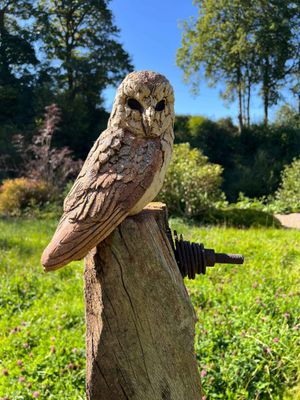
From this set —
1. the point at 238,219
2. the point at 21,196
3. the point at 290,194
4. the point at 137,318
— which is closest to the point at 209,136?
the point at 290,194

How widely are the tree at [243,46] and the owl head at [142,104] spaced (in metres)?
16.5

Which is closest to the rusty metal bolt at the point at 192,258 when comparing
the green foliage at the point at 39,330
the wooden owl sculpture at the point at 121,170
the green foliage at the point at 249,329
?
the wooden owl sculpture at the point at 121,170

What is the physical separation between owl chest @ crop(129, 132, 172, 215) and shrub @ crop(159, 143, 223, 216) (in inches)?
263

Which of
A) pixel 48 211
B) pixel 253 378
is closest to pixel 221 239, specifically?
pixel 253 378

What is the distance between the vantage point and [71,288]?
12.7ft

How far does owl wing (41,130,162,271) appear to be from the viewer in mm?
1071

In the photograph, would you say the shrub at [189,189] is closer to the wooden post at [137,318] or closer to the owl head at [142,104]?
the owl head at [142,104]

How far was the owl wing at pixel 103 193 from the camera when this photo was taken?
107 centimetres

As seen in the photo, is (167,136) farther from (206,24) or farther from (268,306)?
(206,24)

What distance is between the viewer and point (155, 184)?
49.7 inches

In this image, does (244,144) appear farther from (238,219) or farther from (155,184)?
(155,184)

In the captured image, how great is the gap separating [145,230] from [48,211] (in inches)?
312

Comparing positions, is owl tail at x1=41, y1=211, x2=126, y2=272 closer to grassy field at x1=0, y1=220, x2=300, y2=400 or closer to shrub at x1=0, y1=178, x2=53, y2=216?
grassy field at x1=0, y1=220, x2=300, y2=400

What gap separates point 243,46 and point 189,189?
35.7 ft
